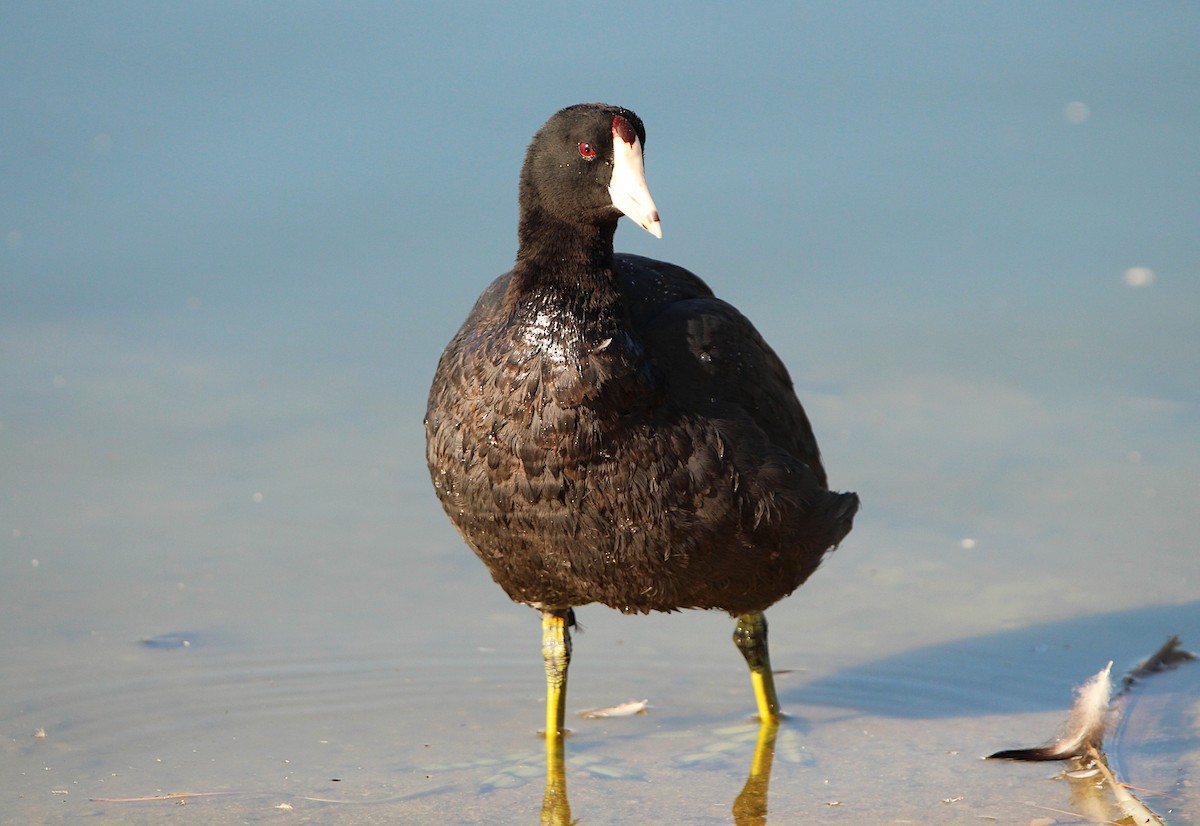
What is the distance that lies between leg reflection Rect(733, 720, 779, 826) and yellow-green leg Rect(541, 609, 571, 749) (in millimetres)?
618

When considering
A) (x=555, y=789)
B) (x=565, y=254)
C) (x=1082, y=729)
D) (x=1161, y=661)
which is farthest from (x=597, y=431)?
(x=1161, y=661)

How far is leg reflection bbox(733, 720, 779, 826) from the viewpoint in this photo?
5102 millimetres

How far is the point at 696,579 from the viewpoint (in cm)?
504

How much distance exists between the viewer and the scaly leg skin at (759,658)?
18.6ft

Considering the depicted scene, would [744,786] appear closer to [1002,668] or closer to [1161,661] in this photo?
[1002,668]

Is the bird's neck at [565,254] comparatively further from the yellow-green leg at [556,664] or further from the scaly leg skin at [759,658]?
the scaly leg skin at [759,658]

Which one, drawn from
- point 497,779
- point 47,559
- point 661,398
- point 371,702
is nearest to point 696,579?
point 661,398

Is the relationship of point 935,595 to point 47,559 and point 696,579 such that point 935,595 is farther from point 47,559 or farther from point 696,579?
point 47,559

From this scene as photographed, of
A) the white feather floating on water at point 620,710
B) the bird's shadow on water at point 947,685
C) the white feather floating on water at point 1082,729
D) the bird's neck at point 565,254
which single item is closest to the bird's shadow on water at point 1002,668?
the bird's shadow on water at point 947,685

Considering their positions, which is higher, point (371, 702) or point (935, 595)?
point (935, 595)

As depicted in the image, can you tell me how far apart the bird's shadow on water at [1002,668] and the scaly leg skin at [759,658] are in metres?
0.15

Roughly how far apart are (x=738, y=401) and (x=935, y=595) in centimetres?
156

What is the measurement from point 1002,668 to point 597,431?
201cm

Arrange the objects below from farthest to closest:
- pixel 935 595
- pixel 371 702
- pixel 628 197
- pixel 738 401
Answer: pixel 935 595
pixel 371 702
pixel 738 401
pixel 628 197
